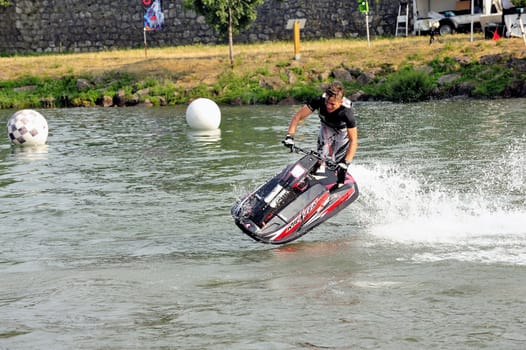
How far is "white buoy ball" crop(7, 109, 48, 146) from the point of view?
22.1m

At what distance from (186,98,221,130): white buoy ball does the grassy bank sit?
7548mm

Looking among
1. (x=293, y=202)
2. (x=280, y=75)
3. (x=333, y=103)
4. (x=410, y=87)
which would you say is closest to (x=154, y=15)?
(x=280, y=75)

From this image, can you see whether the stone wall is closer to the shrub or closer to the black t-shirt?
the shrub

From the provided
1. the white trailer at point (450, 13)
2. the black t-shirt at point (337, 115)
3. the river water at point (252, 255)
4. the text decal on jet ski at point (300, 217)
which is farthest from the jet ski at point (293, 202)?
the white trailer at point (450, 13)

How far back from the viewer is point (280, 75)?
34344mm

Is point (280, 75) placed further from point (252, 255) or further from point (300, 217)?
point (252, 255)

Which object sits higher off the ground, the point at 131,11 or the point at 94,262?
the point at 131,11

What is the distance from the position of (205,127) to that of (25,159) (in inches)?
241

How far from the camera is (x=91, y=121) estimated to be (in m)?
28.9

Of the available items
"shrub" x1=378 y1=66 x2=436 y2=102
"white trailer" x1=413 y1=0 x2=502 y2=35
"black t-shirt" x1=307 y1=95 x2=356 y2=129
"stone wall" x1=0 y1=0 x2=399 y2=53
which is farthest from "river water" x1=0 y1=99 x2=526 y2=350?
"stone wall" x1=0 y1=0 x2=399 y2=53

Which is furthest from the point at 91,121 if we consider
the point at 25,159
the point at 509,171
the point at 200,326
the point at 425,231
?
the point at 200,326

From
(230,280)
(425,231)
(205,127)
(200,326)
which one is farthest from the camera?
(205,127)

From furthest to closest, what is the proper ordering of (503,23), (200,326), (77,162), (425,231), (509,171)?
1. (503,23)
2. (77,162)
3. (509,171)
4. (425,231)
5. (200,326)

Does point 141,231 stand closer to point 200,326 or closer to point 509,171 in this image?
point 200,326
